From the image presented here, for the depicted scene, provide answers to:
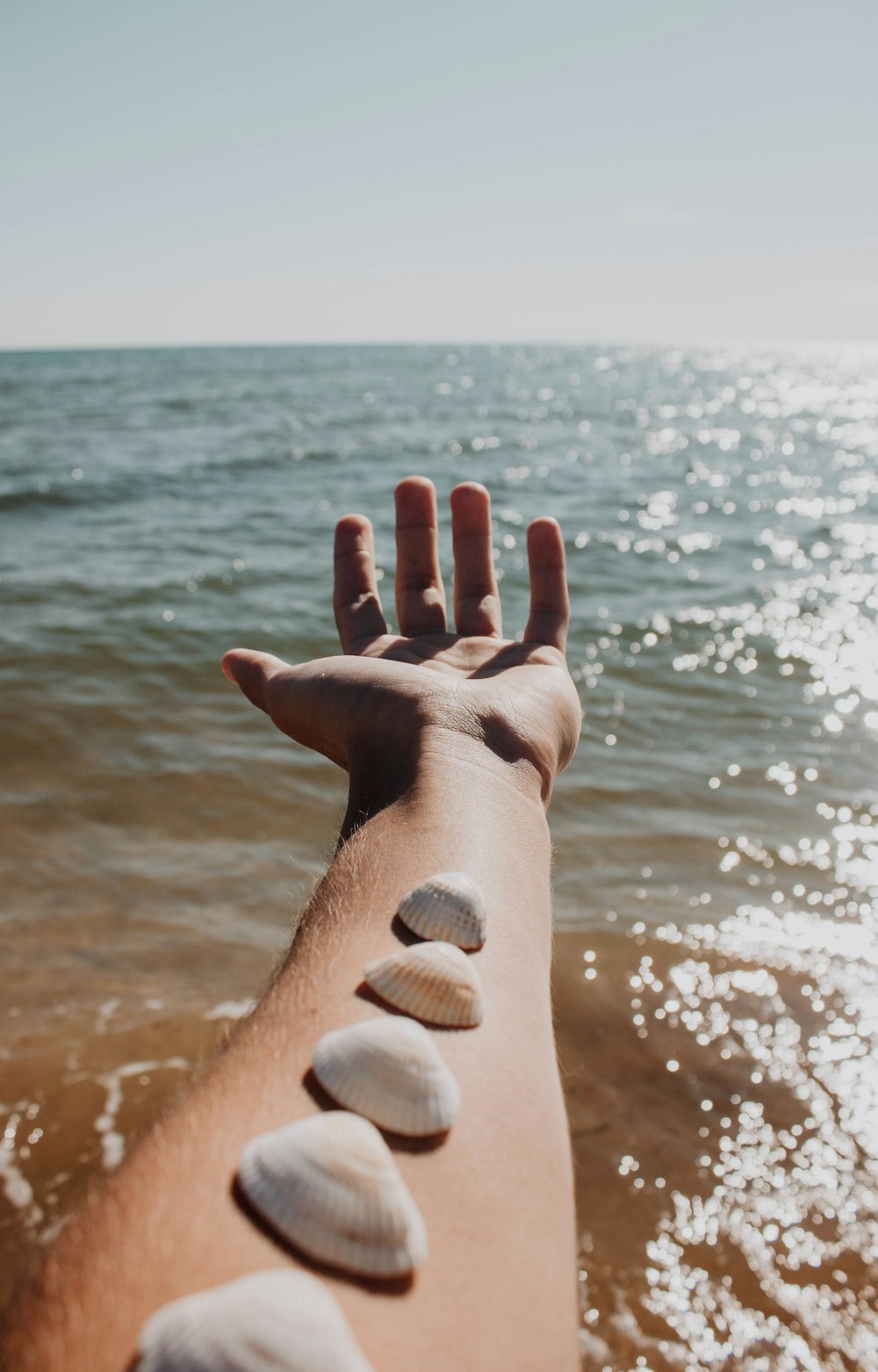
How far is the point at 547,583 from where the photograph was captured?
3559 mm

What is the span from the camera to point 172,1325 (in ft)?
3.01

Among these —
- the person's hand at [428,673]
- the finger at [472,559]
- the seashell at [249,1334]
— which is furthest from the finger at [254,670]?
the seashell at [249,1334]

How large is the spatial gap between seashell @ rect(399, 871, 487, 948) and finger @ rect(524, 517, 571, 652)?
72.3 inches

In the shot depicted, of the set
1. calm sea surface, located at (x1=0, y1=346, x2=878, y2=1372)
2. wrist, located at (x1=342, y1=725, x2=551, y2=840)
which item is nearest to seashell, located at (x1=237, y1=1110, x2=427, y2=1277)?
wrist, located at (x1=342, y1=725, x2=551, y2=840)

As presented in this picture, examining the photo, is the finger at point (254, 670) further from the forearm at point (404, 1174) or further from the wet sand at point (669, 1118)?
the wet sand at point (669, 1118)

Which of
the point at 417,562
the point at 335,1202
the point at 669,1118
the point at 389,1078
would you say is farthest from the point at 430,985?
the point at 669,1118

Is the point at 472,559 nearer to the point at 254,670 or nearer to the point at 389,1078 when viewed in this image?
the point at 254,670

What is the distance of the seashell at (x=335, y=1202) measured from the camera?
1.10m

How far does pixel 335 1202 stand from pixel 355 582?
258cm

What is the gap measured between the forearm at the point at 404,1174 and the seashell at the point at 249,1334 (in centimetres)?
5

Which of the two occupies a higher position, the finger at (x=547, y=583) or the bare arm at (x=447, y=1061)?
the finger at (x=547, y=583)

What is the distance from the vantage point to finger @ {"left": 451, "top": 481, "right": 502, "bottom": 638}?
353 cm

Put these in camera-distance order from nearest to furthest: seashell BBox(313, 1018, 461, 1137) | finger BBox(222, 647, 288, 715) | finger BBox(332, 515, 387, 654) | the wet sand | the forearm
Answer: the forearm, seashell BBox(313, 1018, 461, 1137), the wet sand, finger BBox(222, 647, 288, 715), finger BBox(332, 515, 387, 654)

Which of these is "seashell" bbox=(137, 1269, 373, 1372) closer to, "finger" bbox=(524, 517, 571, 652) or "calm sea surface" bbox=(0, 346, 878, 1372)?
Answer: "calm sea surface" bbox=(0, 346, 878, 1372)
